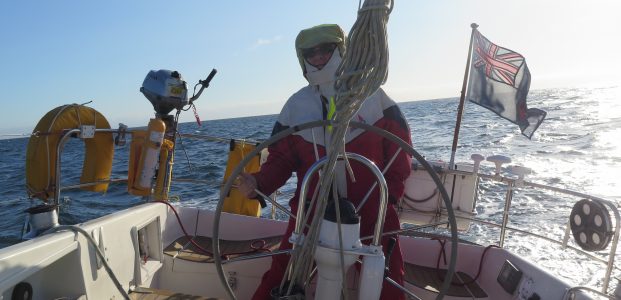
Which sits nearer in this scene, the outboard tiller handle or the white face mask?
the white face mask

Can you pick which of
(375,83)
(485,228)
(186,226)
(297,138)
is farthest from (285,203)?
(375,83)

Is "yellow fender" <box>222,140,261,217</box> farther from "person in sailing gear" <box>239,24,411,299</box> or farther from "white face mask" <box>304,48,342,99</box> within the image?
"white face mask" <box>304,48,342,99</box>

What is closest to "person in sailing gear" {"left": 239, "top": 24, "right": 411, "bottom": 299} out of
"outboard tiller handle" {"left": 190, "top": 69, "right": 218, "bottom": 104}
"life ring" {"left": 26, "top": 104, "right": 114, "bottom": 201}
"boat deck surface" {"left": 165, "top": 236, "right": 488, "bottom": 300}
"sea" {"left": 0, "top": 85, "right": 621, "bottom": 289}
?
"boat deck surface" {"left": 165, "top": 236, "right": 488, "bottom": 300}

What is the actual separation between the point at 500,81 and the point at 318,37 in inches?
109

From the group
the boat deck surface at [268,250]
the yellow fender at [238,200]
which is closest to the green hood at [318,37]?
the boat deck surface at [268,250]

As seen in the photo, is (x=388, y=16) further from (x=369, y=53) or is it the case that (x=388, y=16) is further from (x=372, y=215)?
(x=372, y=215)

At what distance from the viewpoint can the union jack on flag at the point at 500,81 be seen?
3.85m

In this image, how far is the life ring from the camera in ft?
9.52

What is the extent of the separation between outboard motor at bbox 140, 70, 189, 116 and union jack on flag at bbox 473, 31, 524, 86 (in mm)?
2898

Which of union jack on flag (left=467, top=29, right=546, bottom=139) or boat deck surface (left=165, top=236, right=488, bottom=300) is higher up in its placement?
union jack on flag (left=467, top=29, right=546, bottom=139)

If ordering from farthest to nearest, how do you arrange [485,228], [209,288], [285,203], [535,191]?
[535,191], [285,203], [485,228], [209,288]

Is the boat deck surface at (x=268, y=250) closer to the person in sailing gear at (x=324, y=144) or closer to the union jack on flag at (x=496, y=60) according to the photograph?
the person in sailing gear at (x=324, y=144)

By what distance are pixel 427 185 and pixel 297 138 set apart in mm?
1771

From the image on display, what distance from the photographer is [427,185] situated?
347cm
